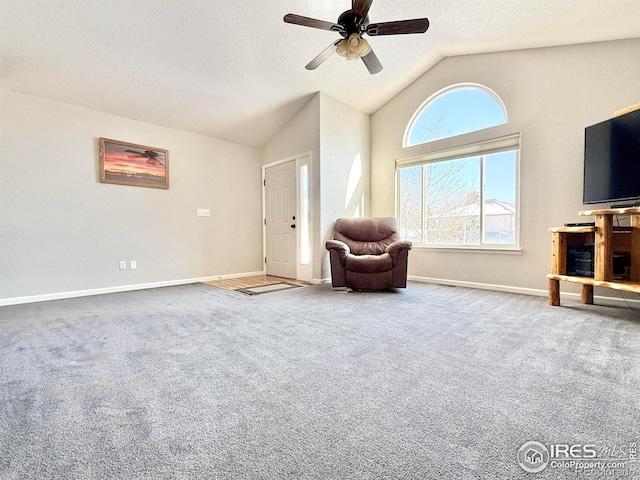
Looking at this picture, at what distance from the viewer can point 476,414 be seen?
48.5 inches

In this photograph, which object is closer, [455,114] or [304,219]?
[455,114]

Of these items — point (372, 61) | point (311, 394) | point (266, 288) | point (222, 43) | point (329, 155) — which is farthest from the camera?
point (329, 155)

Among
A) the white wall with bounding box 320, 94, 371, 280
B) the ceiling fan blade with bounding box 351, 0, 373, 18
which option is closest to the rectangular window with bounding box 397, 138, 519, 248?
the white wall with bounding box 320, 94, 371, 280

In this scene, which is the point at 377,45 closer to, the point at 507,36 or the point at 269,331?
the point at 507,36

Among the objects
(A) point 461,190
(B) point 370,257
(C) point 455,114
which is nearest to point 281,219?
(B) point 370,257

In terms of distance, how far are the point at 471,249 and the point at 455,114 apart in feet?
6.60

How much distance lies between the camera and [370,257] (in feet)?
12.6

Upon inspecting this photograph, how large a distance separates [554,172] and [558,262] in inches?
45.6

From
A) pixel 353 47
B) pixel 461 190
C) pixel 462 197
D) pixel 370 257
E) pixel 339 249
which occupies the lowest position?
pixel 370 257

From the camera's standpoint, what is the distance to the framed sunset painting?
3980mm

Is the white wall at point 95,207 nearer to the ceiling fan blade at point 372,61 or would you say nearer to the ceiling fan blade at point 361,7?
the ceiling fan blade at point 372,61

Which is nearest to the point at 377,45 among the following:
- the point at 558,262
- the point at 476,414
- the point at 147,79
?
the point at 147,79

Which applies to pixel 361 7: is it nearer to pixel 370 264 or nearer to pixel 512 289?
pixel 370 264

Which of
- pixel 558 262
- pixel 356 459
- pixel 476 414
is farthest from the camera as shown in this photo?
pixel 558 262
